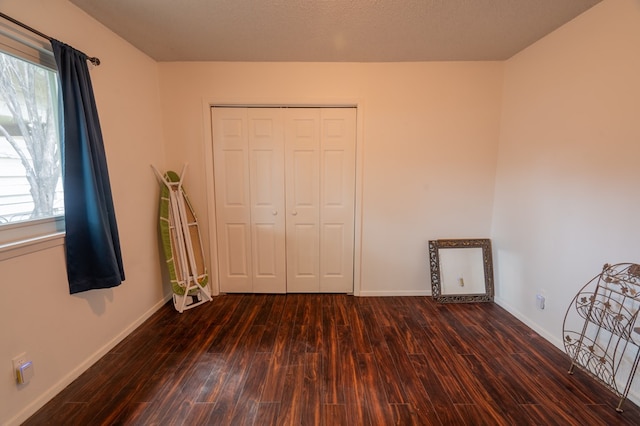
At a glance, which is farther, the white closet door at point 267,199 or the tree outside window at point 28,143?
the white closet door at point 267,199

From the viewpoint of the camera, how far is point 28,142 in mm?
1514

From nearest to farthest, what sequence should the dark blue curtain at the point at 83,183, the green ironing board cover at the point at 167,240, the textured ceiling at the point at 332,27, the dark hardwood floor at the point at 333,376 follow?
the dark hardwood floor at the point at 333,376
the dark blue curtain at the point at 83,183
the textured ceiling at the point at 332,27
the green ironing board cover at the point at 167,240

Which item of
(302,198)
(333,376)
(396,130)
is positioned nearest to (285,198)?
(302,198)

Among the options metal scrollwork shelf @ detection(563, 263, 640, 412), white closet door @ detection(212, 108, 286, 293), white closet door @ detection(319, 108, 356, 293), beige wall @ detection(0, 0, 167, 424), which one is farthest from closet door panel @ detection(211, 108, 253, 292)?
metal scrollwork shelf @ detection(563, 263, 640, 412)

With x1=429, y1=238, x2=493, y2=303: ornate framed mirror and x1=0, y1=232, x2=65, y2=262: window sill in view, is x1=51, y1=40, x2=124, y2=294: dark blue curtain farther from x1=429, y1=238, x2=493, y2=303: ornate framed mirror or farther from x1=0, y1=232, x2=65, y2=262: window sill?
x1=429, y1=238, x2=493, y2=303: ornate framed mirror

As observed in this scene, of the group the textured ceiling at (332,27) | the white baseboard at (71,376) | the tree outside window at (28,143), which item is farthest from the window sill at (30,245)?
the textured ceiling at (332,27)

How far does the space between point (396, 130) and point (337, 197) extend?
0.93 meters

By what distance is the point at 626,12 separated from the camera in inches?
62.6

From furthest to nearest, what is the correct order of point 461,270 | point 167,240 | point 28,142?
1. point 461,270
2. point 167,240
3. point 28,142

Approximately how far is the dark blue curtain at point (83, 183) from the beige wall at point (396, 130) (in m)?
0.98

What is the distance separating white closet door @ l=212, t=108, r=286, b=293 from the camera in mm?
2723

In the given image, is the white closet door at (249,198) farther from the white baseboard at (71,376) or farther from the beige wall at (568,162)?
the beige wall at (568,162)

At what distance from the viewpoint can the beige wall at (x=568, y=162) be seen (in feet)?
5.32

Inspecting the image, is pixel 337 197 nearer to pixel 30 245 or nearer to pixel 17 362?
pixel 30 245
